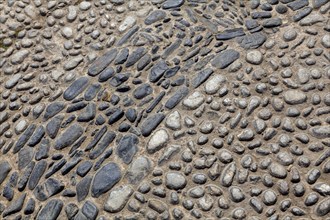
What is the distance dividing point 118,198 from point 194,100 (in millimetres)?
827

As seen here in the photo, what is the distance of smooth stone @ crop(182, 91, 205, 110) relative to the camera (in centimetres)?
349

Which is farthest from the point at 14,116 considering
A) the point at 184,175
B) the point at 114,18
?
the point at 184,175

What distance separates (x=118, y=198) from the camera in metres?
3.16

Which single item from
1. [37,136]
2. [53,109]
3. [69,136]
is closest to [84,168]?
[69,136]

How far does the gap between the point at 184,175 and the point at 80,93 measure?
3.37ft

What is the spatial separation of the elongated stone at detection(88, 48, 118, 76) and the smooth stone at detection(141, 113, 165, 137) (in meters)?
0.62

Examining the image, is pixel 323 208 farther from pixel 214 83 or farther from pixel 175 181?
pixel 214 83

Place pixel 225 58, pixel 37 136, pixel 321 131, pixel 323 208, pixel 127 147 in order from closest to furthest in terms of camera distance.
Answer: pixel 323 208 → pixel 321 131 → pixel 127 147 → pixel 37 136 → pixel 225 58

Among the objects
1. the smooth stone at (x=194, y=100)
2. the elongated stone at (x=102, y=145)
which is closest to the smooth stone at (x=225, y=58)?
the smooth stone at (x=194, y=100)

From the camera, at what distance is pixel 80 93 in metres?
3.75

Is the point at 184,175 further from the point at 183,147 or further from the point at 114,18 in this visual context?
the point at 114,18

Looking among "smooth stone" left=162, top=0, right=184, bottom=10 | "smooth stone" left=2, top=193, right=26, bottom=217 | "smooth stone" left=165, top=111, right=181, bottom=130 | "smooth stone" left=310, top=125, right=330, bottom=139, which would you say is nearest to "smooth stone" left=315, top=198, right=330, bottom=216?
"smooth stone" left=310, top=125, right=330, bottom=139

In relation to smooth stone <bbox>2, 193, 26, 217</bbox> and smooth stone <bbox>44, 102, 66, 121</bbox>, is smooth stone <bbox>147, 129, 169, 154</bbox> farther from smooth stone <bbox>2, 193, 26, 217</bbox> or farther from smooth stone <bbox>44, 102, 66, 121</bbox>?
smooth stone <bbox>2, 193, 26, 217</bbox>

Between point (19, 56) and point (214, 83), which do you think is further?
point (19, 56)
